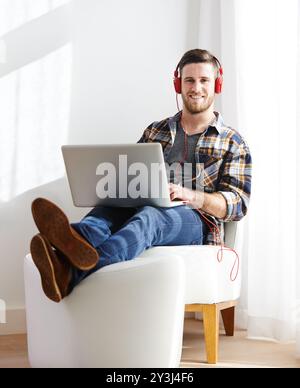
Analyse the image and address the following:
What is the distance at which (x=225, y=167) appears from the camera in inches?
103

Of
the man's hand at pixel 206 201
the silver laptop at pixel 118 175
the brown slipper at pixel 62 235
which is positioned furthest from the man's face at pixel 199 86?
the brown slipper at pixel 62 235

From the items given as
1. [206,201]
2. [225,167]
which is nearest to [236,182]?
[225,167]

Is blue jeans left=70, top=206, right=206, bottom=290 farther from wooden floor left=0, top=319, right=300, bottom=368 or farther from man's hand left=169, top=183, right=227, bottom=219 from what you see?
wooden floor left=0, top=319, right=300, bottom=368

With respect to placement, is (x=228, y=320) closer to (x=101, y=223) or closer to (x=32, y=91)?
(x=101, y=223)

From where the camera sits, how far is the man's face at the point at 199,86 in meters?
2.74

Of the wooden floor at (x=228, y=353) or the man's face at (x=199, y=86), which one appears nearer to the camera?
the wooden floor at (x=228, y=353)

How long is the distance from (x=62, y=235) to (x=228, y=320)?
4.11 ft

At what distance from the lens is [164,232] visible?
234 centimetres

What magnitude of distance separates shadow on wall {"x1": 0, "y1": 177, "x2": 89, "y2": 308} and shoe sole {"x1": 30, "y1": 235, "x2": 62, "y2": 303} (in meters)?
1.16

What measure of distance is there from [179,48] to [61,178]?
883 mm
